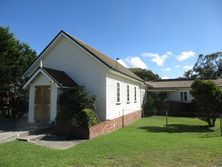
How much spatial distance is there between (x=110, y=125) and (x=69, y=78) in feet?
15.2

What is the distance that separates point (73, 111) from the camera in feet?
44.0

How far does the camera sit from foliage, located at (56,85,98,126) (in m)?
12.4

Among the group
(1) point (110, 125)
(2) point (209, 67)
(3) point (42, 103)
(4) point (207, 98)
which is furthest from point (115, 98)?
(2) point (209, 67)

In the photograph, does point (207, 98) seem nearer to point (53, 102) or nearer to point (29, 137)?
point (53, 102)

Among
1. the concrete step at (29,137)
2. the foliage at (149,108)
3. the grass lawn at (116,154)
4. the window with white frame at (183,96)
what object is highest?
the window with white frame at (183,96)

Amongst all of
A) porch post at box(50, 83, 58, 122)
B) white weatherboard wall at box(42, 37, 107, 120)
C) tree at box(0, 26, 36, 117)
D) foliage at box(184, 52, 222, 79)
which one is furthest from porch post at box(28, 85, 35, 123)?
foliage at box(184, 52, 222, 79)

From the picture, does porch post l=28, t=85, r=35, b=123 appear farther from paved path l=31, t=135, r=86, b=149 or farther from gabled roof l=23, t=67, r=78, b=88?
paved path l=31, t=135, r=86, b=149

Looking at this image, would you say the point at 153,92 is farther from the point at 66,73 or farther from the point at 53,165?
the point at 53,165

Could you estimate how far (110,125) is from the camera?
14367 millimetres

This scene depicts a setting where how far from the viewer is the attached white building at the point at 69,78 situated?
1452 centimetres

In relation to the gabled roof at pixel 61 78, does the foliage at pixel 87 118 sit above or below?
below

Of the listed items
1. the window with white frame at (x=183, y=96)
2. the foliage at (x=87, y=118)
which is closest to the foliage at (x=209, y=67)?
the window with white frame at (x=183, y=96)

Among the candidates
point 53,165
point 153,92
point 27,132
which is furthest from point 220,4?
point 153,92

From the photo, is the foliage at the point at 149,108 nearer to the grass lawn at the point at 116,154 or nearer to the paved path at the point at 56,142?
the grass lawn at the point at 116,154
